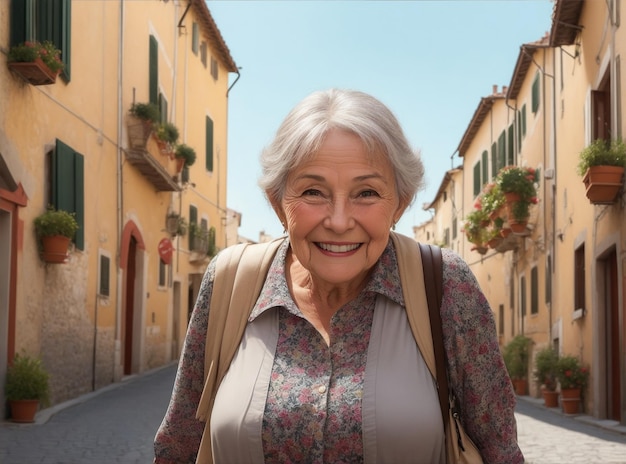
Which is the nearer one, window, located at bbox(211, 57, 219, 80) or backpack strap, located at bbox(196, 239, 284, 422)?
backpack strap, located at bbox(196, 239, 284, 422)

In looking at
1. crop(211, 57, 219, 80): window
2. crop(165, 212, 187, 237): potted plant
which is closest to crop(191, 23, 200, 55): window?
crop(211, 57, 219, 80): window

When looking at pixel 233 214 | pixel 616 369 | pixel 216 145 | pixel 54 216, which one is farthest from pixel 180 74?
pixel 233 214

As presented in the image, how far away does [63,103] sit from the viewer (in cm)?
1385

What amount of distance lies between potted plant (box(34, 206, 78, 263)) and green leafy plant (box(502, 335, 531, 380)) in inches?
436

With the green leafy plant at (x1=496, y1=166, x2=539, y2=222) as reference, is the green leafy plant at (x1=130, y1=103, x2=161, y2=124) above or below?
above

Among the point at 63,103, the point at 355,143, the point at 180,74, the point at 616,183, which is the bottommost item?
the point at 355,143

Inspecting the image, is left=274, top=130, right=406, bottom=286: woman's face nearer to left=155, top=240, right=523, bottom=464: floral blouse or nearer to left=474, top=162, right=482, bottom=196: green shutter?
left=155, top=240, right=523, bottom=464: floral blouse

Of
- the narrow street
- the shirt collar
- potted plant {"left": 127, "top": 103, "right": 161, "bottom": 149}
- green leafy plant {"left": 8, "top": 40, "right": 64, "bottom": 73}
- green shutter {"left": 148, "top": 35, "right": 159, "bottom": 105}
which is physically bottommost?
the narrow street

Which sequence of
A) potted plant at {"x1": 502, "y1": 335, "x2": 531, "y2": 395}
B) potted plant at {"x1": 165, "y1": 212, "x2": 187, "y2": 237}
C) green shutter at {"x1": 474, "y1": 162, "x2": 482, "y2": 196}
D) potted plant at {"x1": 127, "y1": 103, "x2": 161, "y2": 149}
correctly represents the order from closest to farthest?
potted plant at {"x1": 127, "y1": 103, "x2": 161, "y2": 149}
potted plant at {"x1": 502, "y1": 335, "x2": 531, "y2": 395}
potted plant at {"x1": 165, "y1": 212, "x2": 187, "y2": 237}
green shutter at {"x1": 474, "y1": 162, "x2": 482, "y2": 196}

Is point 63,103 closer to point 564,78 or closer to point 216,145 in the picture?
point 564,78

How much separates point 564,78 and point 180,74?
11.0 metres

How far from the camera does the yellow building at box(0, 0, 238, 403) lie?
38.7 ft

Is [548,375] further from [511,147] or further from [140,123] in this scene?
[511,147]

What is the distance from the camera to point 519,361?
20781 millimetres
